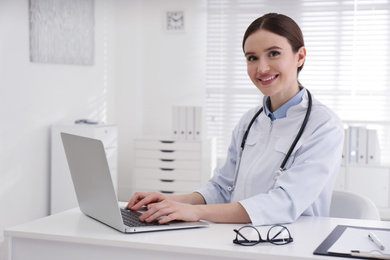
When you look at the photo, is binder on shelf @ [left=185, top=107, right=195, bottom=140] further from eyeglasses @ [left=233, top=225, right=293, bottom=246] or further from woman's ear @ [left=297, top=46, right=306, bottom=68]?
eyeglasses @ [left=233, top=225, right=293, bottom=246]

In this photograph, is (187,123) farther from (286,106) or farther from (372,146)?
(286,106)

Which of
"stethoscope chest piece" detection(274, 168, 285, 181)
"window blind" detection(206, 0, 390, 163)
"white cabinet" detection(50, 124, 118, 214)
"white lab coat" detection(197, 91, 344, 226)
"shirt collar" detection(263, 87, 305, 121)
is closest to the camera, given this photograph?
"white lab coat" detection(197, 91, 344, 226)

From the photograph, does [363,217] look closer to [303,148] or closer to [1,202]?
[303,148]

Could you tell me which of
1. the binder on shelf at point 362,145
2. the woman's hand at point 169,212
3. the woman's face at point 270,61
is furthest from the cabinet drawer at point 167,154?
the woman's hand at point 169,212

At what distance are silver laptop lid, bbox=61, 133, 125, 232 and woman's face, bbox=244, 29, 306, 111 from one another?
667mm

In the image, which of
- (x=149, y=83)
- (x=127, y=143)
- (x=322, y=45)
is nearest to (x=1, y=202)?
(x=127, y=143)

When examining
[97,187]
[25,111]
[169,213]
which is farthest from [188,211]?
[25,111]

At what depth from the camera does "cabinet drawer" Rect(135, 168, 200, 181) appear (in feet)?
16.4

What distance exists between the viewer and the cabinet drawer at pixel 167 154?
4988 millimetres

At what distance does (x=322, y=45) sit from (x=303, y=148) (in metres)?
3.90

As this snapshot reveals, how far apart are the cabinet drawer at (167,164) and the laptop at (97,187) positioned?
330cm

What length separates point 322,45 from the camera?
5.41 m

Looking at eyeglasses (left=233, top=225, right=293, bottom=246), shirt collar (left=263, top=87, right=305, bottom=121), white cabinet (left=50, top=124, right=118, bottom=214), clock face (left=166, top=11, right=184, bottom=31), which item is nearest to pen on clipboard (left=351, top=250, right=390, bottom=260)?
eyeglasses (left=233, top=225, right=293, bottom=246)

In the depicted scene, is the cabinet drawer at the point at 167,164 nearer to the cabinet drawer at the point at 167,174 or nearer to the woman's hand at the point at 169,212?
the cabinet drawer at the point at 167,174
